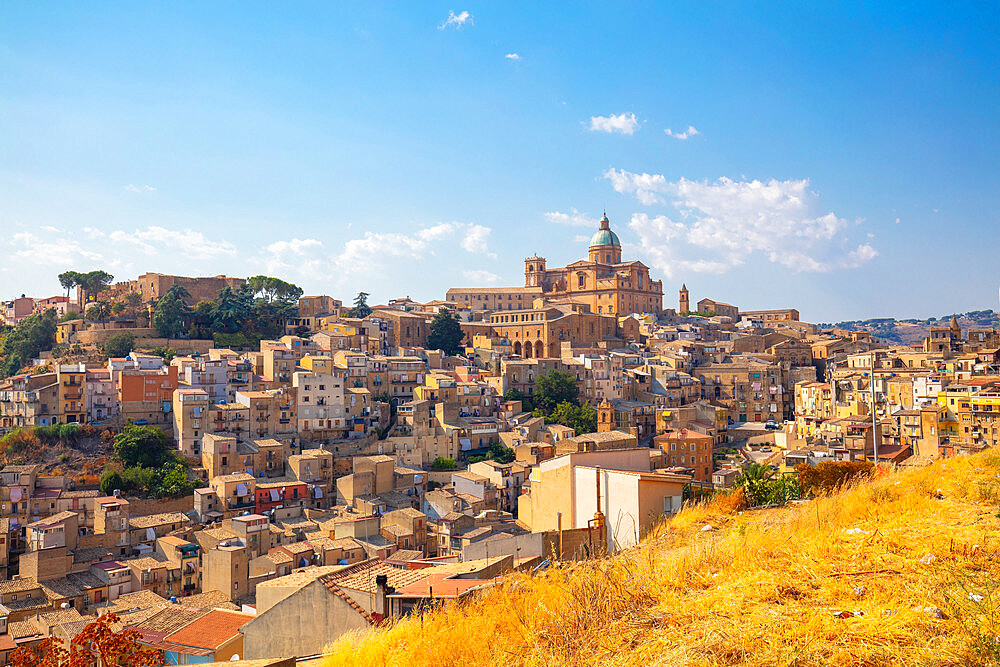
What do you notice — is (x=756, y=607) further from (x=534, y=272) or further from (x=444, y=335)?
(x=534, y=272)

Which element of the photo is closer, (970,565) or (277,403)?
(970,565)

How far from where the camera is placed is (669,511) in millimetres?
9156

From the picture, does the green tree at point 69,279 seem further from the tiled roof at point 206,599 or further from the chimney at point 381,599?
the chimney at point 381,599

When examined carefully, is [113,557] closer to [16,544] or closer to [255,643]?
[16,544]

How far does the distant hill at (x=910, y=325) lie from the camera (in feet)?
417

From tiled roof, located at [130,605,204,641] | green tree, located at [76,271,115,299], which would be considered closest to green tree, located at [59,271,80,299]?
green tree, located at [76,271,115,299]

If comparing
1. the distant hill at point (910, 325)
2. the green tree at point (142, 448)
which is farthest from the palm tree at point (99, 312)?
the distant hill at point (910, 325)

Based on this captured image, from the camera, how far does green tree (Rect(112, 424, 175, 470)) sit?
31.1 m

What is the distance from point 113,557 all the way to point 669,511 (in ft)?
74.2

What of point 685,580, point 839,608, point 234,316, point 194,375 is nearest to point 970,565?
point 839,608

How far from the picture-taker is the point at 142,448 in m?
31.6

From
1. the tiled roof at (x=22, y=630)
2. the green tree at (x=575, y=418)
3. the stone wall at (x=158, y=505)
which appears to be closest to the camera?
the tiled roof at (x=22, y=630)

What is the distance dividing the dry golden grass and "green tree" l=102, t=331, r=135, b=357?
41.8 metres

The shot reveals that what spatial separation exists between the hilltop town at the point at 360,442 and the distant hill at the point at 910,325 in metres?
82.1
